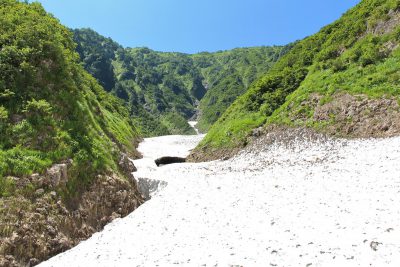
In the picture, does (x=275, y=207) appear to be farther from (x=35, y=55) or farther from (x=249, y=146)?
(x=249, y=146)

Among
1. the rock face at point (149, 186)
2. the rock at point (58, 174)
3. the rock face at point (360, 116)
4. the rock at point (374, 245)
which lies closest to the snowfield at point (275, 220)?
the rock at point (374, 245)

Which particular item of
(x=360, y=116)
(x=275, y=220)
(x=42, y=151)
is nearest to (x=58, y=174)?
(x=42, y=151)

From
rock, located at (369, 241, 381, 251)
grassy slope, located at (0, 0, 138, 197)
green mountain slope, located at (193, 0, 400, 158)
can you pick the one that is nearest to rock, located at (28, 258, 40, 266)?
grassy slope, located at (0, 0, 138, 197)

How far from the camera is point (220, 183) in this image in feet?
98.3

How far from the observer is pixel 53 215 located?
19281mm

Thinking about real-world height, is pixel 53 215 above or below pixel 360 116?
below

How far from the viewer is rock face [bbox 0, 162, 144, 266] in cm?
1666

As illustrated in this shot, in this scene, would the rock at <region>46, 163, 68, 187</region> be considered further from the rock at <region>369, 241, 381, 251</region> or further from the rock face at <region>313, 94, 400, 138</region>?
the rock face at <region>313, 94, 400, 138</region>

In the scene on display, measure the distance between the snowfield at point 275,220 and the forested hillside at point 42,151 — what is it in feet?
6.27

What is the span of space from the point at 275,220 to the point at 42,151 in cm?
1580

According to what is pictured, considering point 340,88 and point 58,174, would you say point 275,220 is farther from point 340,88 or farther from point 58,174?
point 340,88

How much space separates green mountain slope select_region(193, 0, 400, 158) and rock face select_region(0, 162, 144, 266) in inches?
1034

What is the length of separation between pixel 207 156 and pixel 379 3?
127ft

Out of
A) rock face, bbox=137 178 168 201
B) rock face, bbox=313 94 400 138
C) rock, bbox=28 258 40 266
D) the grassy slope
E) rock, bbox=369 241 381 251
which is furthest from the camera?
rock face, bbox=313 94 400 138
